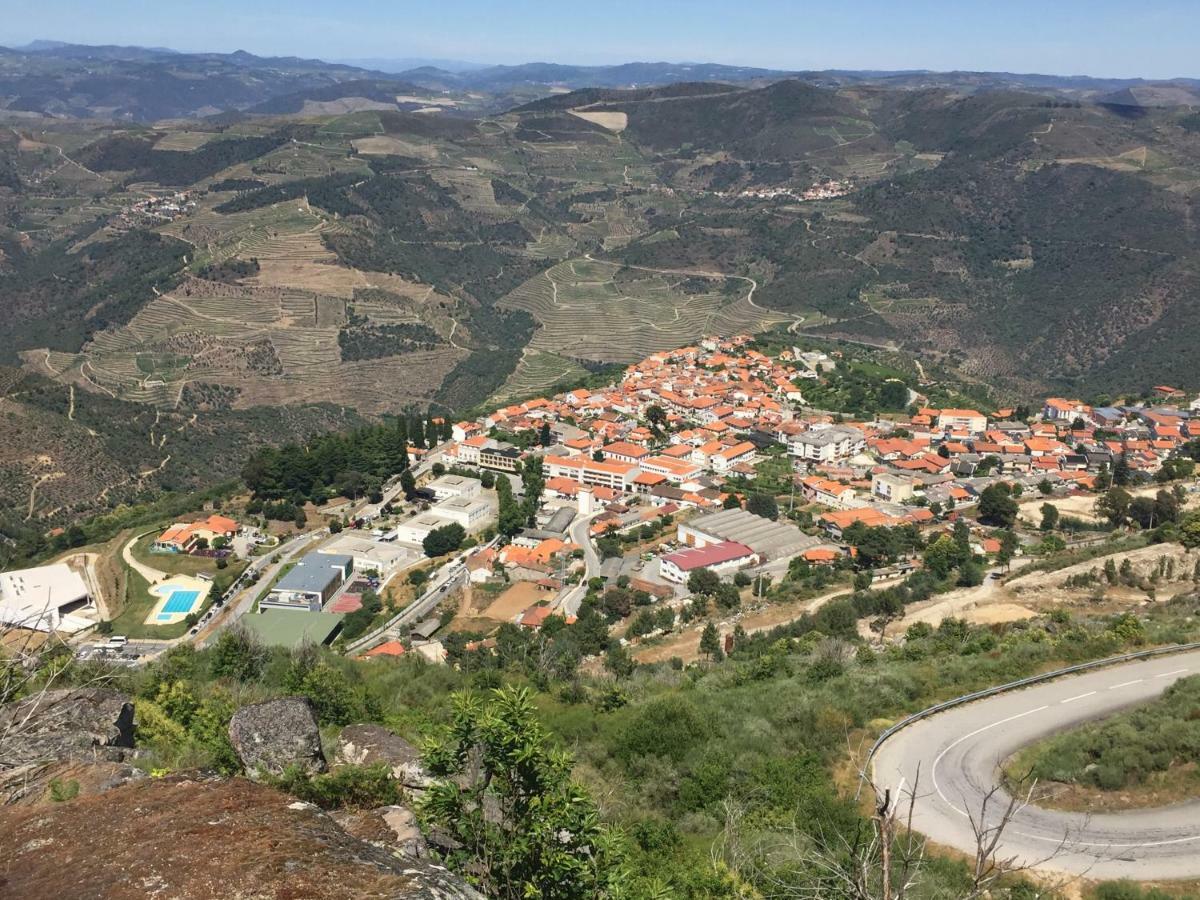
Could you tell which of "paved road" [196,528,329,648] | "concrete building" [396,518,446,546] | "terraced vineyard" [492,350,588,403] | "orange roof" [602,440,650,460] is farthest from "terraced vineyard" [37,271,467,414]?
"concrete building" [396,518,446,546]

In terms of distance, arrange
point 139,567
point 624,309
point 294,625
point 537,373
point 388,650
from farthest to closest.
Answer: point 624,309 → point 537,373 → point 139,567 → point 294,625 → point 388,650

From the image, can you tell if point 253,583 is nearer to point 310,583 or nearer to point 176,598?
point 176,598

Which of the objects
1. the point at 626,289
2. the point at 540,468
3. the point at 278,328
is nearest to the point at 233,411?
Result: the point at 278,328

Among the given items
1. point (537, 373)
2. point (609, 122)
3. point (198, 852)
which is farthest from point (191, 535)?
point (609, 122)

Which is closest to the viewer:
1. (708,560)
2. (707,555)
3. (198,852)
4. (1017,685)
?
(198,852)

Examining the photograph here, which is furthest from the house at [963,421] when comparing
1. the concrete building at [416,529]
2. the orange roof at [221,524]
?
the orange roof at [221,524]

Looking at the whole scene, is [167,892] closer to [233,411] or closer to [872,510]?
[872,510]
